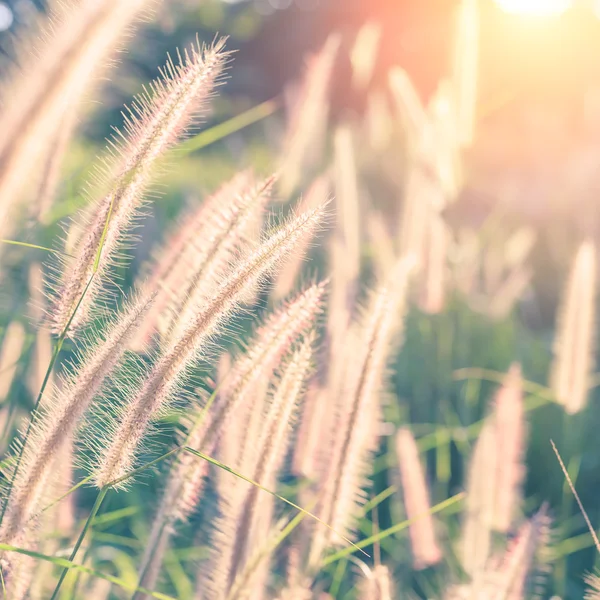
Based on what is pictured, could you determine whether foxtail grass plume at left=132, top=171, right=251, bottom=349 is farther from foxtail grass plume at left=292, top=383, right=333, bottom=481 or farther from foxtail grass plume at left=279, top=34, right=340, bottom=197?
foxtail grass plume at left=279, top=34, right=340, bottom=197

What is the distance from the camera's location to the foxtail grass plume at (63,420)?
30.2 inches

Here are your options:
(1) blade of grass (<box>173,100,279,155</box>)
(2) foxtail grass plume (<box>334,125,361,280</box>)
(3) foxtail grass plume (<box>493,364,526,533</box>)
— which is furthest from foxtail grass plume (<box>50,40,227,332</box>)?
(2) foxtail grass plume (<box>334,125,361,280</box>)

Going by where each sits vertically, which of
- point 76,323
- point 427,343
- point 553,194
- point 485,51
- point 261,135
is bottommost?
point 76,323

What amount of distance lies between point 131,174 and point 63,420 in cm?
27

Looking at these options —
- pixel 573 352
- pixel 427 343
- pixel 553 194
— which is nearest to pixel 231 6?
pixel 553 194

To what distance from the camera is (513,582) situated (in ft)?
3.25

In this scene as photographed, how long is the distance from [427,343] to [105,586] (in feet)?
5.10

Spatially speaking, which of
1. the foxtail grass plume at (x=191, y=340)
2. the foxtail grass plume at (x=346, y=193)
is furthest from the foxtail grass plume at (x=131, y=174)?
the foxtail grass plume at (x=346, y=193)

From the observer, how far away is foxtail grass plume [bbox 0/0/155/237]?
2.10 feet

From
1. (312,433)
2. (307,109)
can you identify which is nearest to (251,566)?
(312,433)

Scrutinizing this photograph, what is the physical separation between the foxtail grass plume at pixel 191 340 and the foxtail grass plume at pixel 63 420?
0.15 feet

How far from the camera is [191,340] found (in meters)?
0.77

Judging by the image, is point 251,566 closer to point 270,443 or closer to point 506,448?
point 270,443

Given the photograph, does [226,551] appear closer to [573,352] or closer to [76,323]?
[76,323]
